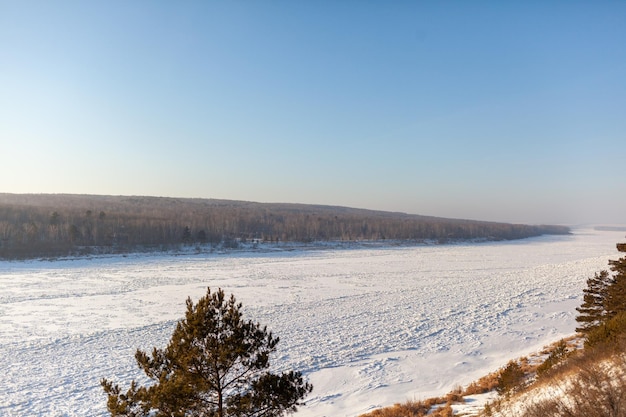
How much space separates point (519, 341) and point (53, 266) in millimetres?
44710

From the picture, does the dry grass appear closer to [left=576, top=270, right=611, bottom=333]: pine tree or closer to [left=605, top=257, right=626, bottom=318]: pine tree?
[left=576, top=270, right=611, bottom=333]: pine tree

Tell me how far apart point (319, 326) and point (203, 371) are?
1248 centimetres

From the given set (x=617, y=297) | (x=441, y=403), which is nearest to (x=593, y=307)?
(x=617, y=297)

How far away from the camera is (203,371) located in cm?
599

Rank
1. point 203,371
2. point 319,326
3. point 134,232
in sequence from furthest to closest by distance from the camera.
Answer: point 134,232 → point 319,326 → point 203,371

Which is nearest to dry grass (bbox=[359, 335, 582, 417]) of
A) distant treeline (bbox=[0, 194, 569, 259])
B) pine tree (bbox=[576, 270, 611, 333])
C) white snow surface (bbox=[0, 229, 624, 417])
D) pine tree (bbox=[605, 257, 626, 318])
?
white snow surface (bbox=[0, 229, 624, 417])

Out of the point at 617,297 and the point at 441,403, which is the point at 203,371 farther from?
the point at 617,297

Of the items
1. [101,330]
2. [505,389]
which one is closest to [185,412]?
[505,389]

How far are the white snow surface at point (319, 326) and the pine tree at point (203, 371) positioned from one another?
4336 mm

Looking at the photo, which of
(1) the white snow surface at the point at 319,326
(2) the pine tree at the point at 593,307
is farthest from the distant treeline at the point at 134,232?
(2) the pine tree at the point at 593,307

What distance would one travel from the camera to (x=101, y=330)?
56.5 ft

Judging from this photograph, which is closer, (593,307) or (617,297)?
(617,297)

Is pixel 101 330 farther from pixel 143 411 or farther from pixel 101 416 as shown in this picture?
pixel 143 411

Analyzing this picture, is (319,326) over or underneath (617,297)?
underneath
